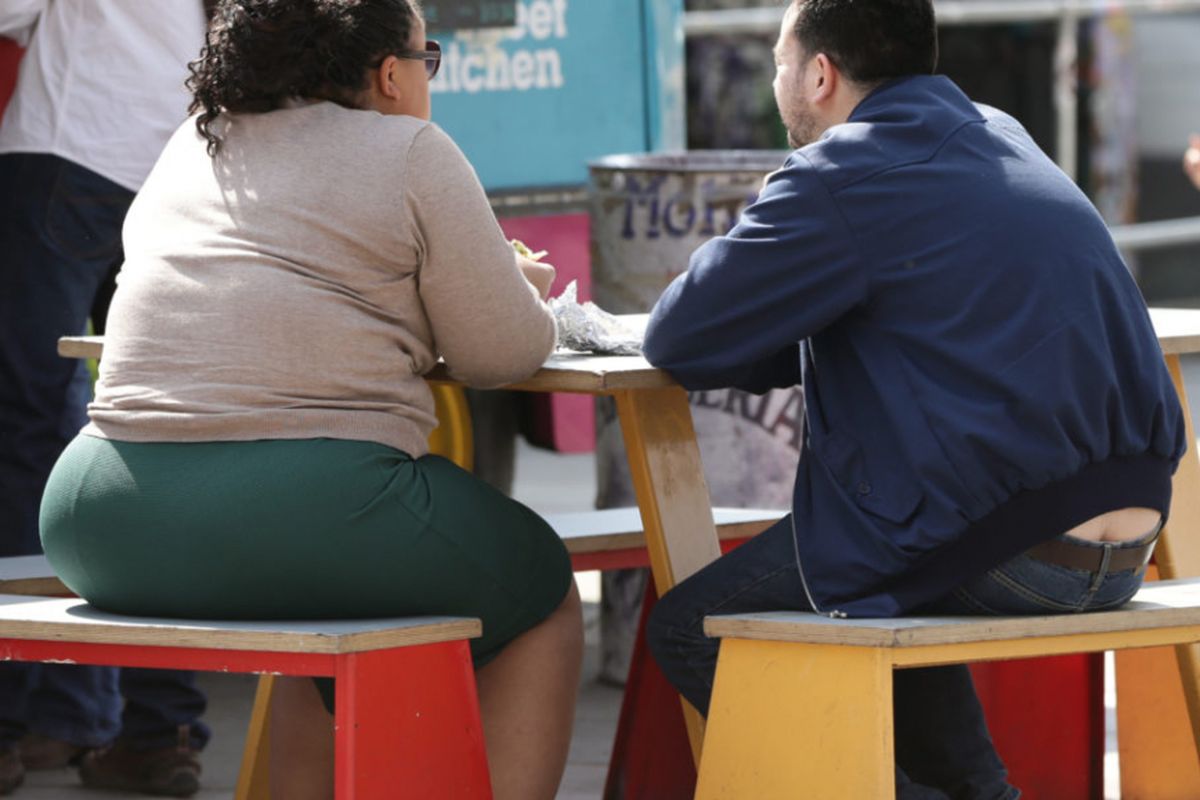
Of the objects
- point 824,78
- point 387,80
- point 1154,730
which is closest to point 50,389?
point 387,80

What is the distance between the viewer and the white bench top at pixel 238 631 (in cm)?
267

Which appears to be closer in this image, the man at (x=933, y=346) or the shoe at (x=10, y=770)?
the man at (x=933, y=346)

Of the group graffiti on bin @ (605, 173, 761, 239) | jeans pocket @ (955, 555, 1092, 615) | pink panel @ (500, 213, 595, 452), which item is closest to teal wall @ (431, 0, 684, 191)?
pink panel @ (500, 213, 595, 452)

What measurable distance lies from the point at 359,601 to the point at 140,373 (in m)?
0.41

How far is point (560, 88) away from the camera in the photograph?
17.4 ft

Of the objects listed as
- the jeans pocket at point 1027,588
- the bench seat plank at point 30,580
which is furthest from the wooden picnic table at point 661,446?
the jeans pocket at point 1027,588

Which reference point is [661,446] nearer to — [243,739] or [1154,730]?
[1154,730]

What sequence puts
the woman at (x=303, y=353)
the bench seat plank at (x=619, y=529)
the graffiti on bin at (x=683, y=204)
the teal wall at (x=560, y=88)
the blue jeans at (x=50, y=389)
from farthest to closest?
the teal wall at (x=560, y=88), the graffiti on bin at (x=683, y=204), the blue jeans at (x=50, y=389), the bench seat plank at (x=619, y=529), the woman at (x=303, y=353)

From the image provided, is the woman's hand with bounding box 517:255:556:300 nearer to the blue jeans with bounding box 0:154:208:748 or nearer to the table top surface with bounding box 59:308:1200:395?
the table top surface with bounding box 59:308:1200:395

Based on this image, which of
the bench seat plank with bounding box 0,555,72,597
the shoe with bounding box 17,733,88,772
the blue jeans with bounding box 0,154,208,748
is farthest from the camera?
the shoe with bounding box 17,733,88,772

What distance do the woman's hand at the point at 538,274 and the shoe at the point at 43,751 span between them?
141 centimetres

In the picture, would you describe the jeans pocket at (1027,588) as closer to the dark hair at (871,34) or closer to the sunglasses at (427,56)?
the dark hair at (871,34)

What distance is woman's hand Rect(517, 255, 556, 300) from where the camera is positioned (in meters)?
3.17

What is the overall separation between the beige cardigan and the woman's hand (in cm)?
26
